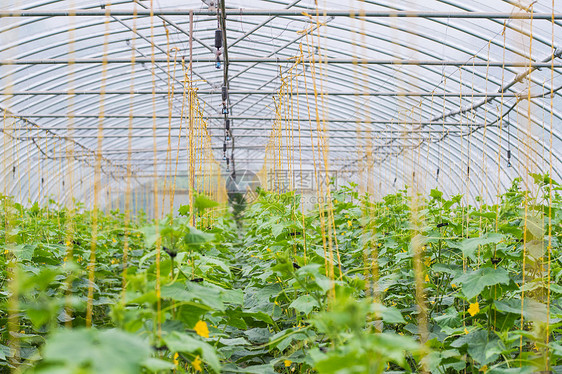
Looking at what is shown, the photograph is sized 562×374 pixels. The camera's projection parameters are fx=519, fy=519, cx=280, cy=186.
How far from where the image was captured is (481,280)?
2387 millimetres

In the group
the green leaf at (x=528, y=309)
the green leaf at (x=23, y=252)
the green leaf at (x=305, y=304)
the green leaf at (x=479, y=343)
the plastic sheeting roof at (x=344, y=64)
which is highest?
the plastic sheeting roof at (x=344, y=64)

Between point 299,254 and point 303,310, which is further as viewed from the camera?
point 299,254

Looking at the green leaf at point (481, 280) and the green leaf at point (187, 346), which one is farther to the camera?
the green leaf at point (481, 280)

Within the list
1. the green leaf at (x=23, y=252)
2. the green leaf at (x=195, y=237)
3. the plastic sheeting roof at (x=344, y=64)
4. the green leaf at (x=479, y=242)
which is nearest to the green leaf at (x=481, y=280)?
the green leaf at (x=479, y=242)

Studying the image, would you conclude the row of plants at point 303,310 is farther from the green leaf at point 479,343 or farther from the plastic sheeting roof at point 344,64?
the plastic sheeting roof at point 344,64

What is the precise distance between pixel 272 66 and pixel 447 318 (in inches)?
529

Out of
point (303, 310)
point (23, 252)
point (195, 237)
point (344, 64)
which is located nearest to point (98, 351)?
point (195, 237)

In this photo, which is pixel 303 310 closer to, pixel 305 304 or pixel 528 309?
pixel 305 304

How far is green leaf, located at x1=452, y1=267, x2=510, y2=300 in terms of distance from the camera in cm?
234

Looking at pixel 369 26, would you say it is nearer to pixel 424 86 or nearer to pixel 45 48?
pixel 424 86

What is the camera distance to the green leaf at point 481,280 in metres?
2.34

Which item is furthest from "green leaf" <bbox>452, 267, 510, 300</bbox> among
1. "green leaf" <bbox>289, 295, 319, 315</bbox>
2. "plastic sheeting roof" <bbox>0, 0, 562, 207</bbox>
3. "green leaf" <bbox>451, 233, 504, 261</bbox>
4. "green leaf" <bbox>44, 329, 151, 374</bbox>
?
"plastic sheeting roof" <bbox>0, 0, 562, 207</bbox>

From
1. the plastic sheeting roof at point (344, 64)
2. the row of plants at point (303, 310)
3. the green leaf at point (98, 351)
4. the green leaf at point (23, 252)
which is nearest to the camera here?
the green leaf at point (98, 351)

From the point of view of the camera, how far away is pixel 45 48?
37.7 feet
